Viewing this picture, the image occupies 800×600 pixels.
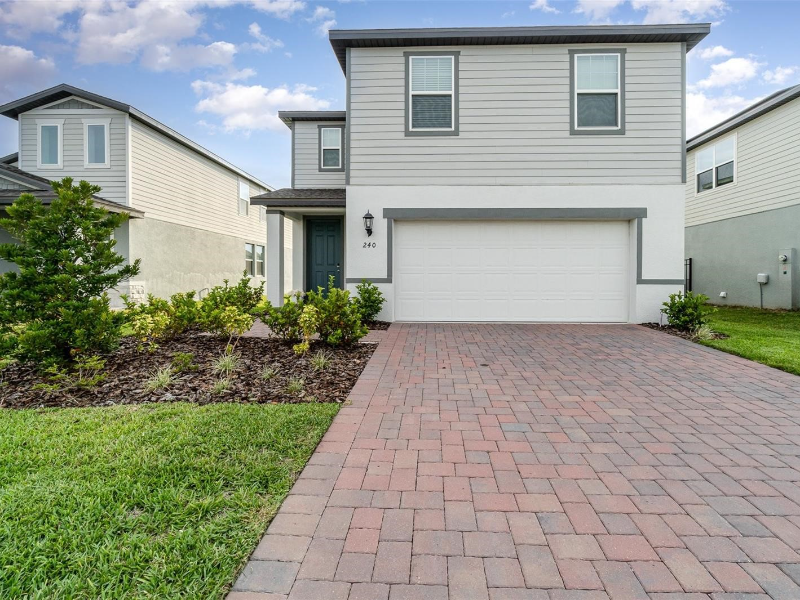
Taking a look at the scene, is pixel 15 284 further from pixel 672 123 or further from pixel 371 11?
pixel 672 123

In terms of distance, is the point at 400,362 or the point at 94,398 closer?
the point at 94,398

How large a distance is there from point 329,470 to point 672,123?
10203mm

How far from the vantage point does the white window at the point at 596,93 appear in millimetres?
9617

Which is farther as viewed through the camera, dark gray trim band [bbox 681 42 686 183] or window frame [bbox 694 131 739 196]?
window frame [bbox 694 131 739 196]

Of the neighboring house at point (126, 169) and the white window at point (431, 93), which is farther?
the neighboring house at point (126, 169)

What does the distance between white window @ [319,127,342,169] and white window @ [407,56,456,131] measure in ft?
12.0

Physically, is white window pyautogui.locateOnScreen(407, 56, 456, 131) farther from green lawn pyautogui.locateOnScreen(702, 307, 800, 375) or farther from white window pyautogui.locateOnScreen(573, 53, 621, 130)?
green lawn pyautogui.locateOnScreen(702, 307, 800, 375)

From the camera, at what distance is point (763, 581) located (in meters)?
2.00

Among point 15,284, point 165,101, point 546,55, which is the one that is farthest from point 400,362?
point 165,101

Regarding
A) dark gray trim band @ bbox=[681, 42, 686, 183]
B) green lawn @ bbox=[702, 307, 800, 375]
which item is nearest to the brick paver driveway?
green lawn @ bbox=[702, 307, 800, 375]

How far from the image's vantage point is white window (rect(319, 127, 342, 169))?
12.9 meters

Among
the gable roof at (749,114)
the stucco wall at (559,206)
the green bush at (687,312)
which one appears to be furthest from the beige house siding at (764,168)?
the green bush at (687,312)

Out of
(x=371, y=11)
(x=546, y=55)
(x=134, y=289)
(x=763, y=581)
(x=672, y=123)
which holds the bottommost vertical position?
(x=763, y=581)

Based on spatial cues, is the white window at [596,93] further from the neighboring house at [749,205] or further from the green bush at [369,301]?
the neighboring house at [749,205]
